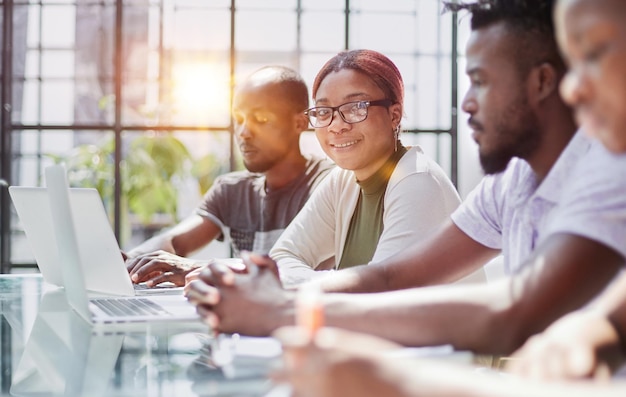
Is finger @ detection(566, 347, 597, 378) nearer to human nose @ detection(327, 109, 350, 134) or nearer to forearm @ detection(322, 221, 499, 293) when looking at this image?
forearm @ detection(322, 221, 499, 293)

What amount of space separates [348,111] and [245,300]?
120 cm

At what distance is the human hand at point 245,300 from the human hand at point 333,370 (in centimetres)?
53

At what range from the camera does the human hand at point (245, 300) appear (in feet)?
4.16

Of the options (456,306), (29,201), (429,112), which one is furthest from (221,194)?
(429,112)

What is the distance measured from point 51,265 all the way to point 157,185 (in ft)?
22.2

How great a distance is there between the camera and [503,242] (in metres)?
1.56

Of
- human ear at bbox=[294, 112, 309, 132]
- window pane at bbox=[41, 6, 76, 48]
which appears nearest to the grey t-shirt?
human ear at bbox=[294, 112, 309, 132]

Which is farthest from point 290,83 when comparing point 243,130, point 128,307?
point 128,307

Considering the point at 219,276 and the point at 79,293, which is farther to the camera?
the point at 79,293

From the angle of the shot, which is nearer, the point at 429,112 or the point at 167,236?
the point at 167,236

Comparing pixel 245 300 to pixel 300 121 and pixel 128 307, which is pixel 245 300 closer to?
pixel 128 307

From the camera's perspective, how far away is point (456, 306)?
1.14m

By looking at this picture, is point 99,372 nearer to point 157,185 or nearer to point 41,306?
point 41,306

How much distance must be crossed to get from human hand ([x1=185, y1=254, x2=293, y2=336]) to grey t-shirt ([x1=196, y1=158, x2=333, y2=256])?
170 cm
